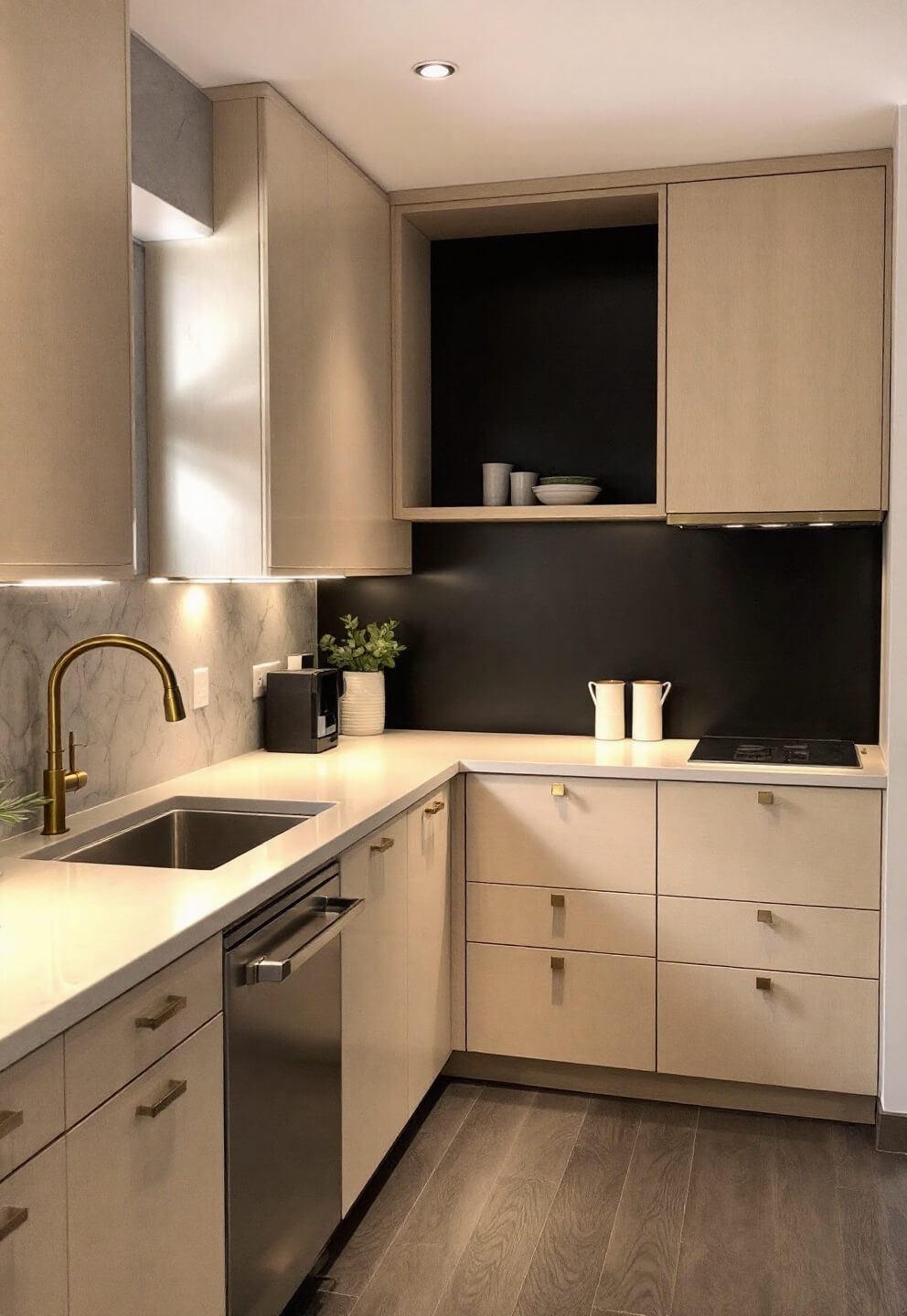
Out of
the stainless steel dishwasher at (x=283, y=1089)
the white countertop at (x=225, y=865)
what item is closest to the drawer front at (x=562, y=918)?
the white countertop at (x=225, y=865)

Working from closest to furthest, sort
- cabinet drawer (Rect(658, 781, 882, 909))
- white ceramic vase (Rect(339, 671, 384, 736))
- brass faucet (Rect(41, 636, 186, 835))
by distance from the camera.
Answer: brass faucet (Rect(41, 636, 186, 835))
cabinet drawer (Rect(658, 781, 882, 909))
white ceramic vase (Rect(339, 671, 384, 736))

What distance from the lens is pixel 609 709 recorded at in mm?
Result: 3549

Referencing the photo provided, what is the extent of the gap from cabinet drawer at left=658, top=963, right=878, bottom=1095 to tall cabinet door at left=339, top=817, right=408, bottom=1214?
0.76 metres

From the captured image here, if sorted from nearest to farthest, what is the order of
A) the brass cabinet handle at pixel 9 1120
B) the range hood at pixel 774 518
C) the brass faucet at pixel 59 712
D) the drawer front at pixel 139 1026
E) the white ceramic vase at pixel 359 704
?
the brass cabinet handle at pixel 9 1120, the drawer front at pixel 139 1026, the brass faucet at pixel 59 712, the range hood at pixel 774 518, the white ceramic vase at pixel 359 704

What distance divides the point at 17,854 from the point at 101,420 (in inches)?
30.9

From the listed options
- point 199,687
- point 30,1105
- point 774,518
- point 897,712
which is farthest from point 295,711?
point 30,1105

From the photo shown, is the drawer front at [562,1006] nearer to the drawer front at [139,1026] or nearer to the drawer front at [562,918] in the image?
the drawer front at [562,918]

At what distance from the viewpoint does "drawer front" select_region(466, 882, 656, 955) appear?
123 inches

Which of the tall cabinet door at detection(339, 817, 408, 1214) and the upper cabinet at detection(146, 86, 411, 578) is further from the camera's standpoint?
the upper cabinet at detection(146, 86, 411, 578)

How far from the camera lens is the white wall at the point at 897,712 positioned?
2836 millimetres

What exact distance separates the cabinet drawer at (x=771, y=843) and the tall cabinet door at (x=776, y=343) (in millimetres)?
777

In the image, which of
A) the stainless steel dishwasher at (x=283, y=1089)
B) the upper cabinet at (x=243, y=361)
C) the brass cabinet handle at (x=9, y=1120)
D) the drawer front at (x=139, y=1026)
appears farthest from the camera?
the upper cabinet at (x=243, y=361)

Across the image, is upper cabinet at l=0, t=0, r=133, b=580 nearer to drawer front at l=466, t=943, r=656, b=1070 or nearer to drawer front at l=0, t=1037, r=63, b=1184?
drawer front at l=0, t=1037, r=63, b=1184

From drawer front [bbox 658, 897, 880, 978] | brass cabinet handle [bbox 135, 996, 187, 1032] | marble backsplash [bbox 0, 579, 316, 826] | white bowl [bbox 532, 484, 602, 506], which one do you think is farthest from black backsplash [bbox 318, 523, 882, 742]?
brass cabinet handle [bbox 135, 996, 187, 1032]
